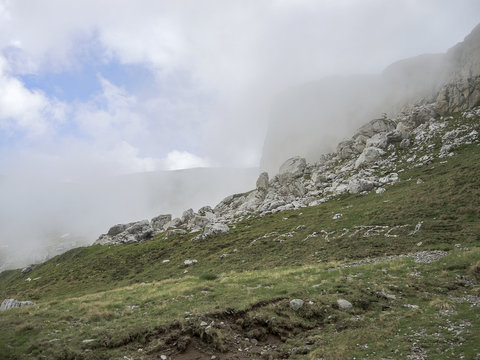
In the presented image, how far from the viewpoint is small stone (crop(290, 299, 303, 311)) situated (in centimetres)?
1808

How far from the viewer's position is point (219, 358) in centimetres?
1388

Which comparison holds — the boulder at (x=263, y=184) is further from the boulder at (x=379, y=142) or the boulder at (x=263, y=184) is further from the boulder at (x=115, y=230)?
the boulder at (x=115, y=230)

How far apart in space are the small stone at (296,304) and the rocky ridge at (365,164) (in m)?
61.9

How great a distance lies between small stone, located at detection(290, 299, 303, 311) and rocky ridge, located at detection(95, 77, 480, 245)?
61864mm

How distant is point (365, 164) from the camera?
10194 cm

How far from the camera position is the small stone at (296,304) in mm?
18078

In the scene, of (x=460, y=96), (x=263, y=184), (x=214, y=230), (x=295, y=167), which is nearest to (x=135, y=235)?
(x=214, y=230)

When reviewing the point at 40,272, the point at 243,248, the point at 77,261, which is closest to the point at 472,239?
the point at 243,248

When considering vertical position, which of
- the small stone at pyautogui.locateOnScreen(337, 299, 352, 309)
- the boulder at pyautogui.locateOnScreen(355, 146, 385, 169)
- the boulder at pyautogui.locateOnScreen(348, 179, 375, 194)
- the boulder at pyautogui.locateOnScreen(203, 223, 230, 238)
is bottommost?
the small stone at pyautogui.locateOnScreen(337, 299, 352, 309)

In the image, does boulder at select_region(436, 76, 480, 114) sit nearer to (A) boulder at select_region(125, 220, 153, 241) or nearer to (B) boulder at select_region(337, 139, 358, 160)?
(B) boulder at select_region(337, 139, 358, 160)

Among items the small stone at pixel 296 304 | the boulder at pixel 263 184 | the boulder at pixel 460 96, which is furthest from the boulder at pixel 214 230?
the boulder at pixel 460 96

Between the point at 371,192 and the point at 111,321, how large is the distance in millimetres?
72694

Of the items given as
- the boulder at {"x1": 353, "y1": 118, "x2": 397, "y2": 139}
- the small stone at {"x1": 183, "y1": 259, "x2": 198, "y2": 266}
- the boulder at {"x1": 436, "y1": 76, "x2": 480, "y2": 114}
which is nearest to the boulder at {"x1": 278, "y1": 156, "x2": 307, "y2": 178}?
the boulder at {"x1": 353, "y1": 118, "x2": 397, "y2": 139}

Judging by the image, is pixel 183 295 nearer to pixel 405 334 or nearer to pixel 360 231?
pixel 405 334
